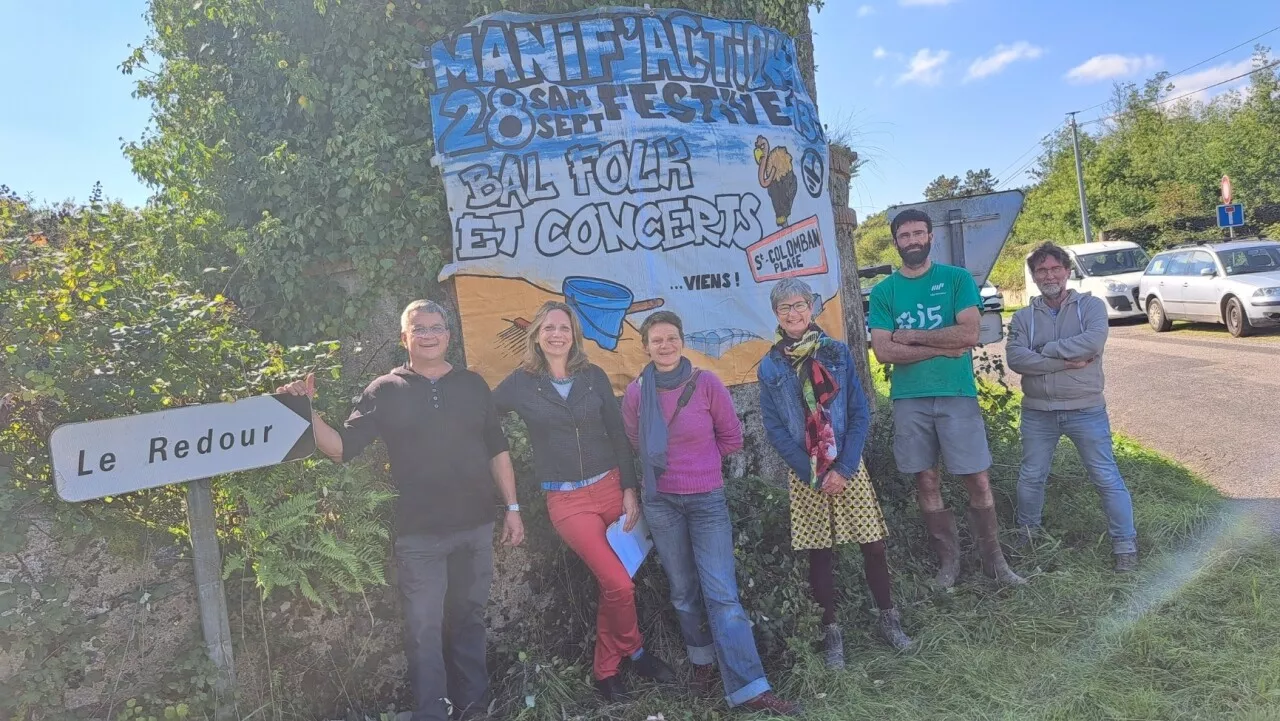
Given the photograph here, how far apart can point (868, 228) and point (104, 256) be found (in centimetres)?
5437

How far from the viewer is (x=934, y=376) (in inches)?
166

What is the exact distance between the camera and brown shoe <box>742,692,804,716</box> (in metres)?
3.29

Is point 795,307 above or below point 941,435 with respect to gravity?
above

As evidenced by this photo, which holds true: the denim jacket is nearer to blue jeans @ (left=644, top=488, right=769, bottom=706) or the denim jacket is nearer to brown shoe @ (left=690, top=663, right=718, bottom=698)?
blue jeans @ (left=644, top=488, right=769, bottom=706)

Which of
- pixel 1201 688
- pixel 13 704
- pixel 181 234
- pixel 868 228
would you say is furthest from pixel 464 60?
pixel 868 228

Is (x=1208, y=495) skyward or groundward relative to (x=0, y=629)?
groundward

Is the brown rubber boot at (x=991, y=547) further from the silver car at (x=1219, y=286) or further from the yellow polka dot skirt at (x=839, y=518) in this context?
the silver car at (x=1219, y=286)

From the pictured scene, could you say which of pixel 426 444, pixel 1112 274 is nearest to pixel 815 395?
pixel 426 444

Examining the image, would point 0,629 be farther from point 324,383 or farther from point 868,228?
point 868,228

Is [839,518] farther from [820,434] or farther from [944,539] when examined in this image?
[944,539]

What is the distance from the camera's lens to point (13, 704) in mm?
2693

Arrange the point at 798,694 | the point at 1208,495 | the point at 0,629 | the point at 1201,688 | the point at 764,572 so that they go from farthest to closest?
1. the point at 1208,495
2. the point at 764,572
3. the point at 798,694
4. the point at 1201,688
5. the point at 0,629

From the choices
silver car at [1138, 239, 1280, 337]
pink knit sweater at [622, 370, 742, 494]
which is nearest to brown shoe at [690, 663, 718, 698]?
pink knit sweater at [622, 370, 742, 494]

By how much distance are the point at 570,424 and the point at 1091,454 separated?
313 centimetres
